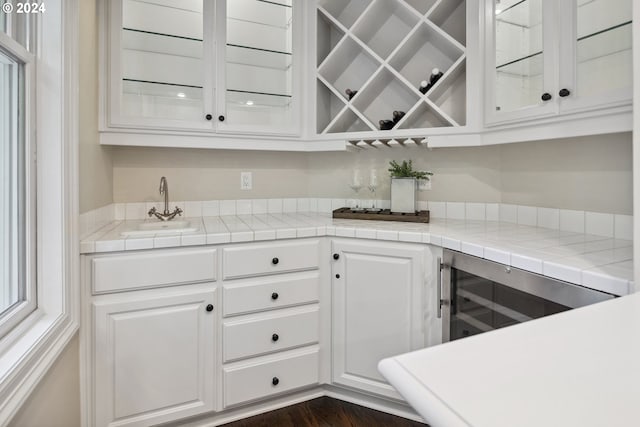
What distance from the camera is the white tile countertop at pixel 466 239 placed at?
1.17 metres

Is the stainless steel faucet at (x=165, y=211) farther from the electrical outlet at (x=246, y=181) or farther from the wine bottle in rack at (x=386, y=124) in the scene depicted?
the wine bottle in rack at (x=386, y=124)

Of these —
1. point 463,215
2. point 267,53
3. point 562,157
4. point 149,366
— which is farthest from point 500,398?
point 267,53

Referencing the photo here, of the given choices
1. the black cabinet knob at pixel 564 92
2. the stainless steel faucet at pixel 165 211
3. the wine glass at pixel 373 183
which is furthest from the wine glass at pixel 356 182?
the black cabinet knob at pixel 564 92

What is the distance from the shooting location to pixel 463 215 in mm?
2305

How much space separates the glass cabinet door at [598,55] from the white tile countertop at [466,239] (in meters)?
0.57

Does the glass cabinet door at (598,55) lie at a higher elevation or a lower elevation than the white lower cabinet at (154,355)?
higher

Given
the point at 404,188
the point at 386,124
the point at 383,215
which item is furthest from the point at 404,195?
the point at 386,124

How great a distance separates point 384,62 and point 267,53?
0.69 metres

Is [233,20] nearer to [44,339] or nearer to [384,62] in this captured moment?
[384,62]

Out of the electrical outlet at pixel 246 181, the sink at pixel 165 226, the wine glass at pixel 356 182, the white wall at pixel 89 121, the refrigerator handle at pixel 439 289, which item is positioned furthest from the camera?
the electrical outlet at pixel 246 181

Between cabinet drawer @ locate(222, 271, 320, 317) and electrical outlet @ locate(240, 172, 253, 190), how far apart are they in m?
0.86

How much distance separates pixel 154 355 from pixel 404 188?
154 centimetres

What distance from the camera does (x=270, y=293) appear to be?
1.84m

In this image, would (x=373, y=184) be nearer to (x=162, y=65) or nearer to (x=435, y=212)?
(x=435, y=212)
